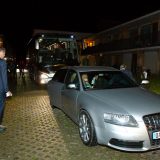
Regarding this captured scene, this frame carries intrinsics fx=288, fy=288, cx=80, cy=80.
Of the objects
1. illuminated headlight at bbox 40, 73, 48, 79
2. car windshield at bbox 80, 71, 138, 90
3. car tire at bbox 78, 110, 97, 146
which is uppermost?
car windshield at bbox 80, 71, 138, 90

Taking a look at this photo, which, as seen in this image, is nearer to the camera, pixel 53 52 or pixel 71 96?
pixel 71 96

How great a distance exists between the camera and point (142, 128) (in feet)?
16.4

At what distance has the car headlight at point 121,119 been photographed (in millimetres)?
5086

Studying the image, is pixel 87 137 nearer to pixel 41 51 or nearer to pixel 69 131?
pixel 69 131

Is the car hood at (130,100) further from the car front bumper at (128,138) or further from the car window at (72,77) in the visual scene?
the car window at (72,77)

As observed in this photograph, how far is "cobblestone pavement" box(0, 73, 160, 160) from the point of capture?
17.6 feet

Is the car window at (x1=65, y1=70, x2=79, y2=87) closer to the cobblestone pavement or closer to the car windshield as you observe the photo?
the car windshield

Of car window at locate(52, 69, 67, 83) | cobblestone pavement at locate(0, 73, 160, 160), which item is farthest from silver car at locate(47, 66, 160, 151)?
car window at locate(52, 69, 67, 83)

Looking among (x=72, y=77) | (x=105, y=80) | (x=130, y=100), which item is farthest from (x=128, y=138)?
(x=72, y=77)

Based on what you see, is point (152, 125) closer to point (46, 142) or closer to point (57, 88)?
point (46, 142)

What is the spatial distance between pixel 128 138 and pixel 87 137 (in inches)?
42.3

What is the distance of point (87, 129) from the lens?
5.86m

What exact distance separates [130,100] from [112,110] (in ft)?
2.04

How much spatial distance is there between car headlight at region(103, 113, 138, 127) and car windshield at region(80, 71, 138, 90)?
60.7 inches
